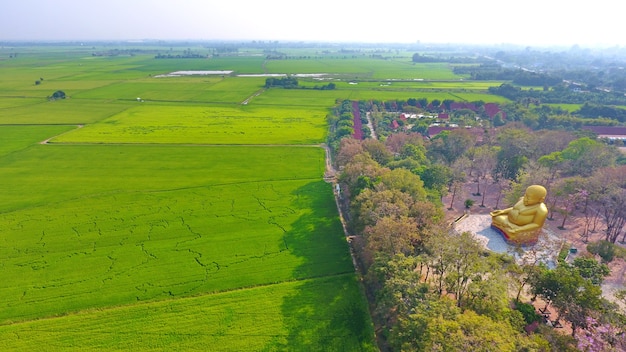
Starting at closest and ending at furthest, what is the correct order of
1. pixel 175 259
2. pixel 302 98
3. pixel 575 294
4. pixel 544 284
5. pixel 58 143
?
pixel 575 294
pixel 544 284
pixel 175 259
pixel 58 143
pixel 302 98

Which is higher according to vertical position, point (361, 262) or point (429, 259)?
point (429, 259)

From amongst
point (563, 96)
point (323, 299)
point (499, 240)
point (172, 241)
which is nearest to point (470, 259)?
point (323, 299)

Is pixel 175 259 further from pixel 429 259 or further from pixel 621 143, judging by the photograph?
pixel 621 143

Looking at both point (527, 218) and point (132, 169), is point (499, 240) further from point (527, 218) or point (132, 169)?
point (132, 169)

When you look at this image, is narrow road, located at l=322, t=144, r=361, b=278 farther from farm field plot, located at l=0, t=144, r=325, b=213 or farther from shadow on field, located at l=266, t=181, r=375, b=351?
farm field plot, located at l=0, t=144, r=325, b=213

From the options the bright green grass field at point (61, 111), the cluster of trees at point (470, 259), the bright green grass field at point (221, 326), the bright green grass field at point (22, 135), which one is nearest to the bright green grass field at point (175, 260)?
the bright green grass field at point (221, 326)

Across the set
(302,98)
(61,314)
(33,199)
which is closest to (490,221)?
(61,314)
